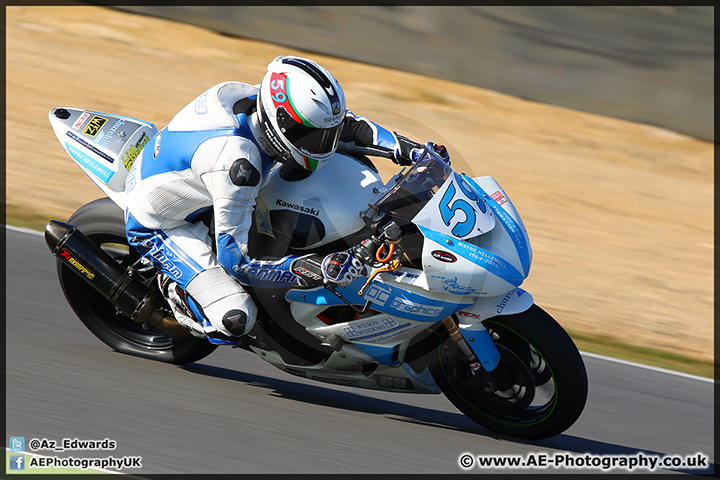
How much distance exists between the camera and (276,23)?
38.1ft

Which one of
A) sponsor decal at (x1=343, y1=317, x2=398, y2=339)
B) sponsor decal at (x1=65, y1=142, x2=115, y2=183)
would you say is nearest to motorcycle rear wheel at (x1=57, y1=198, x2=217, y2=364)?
sponsor decal at (x1=65, y1=142, x2=115, y2=183)

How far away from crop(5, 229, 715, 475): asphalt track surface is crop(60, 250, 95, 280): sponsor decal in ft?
1.83

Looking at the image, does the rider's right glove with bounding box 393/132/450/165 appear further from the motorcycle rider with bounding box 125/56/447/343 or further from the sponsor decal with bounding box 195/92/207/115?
the sponsor decal with bounding box 195/92/207/115

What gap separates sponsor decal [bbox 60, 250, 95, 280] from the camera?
4.48m

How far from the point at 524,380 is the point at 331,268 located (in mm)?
1207

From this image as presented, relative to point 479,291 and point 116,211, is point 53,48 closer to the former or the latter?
point 116,211

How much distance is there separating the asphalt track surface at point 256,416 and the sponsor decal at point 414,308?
709 millimetres

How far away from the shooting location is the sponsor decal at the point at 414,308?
13.0 ft

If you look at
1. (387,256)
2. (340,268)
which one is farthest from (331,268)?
(387,256)

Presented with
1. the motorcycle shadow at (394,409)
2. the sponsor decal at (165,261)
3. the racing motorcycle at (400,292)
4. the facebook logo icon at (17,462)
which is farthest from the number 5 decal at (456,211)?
the facebook logo icon at (17,462)

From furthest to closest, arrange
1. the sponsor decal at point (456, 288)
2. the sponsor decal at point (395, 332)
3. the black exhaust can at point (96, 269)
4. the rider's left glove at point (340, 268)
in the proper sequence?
the black exhaust can at point (96, 269) < the sponsor decal at point (395, 332) < the sponsor decal at point (456, 288) < the rider's left glove at point (340, 268)

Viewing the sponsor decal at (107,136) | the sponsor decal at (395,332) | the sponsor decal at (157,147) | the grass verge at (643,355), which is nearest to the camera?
the sponsor decal at (395,332)

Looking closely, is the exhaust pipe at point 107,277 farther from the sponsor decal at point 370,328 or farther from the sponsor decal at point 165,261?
the sponsor decal at point 370,328

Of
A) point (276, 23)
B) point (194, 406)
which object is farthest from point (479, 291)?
point (276, 23)
